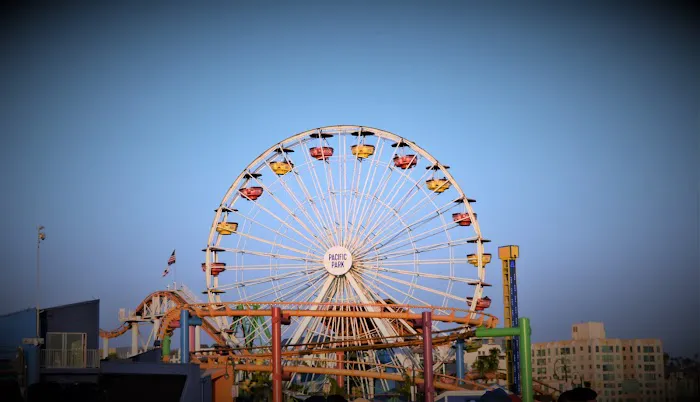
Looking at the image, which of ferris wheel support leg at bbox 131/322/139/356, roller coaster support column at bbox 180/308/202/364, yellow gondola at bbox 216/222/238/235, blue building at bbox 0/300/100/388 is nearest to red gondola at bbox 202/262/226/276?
yellow gondola at bbox 216/222/238/235

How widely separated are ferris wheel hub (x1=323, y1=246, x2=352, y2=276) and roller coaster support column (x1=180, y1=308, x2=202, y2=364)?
8.18m

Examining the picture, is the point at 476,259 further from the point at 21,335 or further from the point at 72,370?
the point at 21,335

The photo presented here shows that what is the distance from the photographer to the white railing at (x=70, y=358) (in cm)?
3834

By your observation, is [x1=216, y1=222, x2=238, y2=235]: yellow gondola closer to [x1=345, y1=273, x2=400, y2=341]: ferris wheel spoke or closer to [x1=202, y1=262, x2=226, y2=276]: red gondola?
[x1=202, y1=262, x2=226, y2=276]: red gondola

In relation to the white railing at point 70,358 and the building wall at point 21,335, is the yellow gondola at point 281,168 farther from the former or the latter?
the building wall at point 21,335

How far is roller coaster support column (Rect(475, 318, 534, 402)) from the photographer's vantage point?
32875 millimetres

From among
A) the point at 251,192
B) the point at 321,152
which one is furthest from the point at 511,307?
the point at 251,192

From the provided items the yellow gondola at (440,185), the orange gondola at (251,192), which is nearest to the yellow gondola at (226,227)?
the orange gondola at (251,192)

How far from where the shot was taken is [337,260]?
49.7 metres

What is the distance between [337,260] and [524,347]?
17417 millimetres

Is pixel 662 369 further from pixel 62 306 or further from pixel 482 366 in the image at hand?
pixel 62 306

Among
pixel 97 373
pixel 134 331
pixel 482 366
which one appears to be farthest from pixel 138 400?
pixel 482 366

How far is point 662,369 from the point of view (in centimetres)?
15250

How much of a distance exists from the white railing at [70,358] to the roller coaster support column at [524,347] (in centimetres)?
1712
